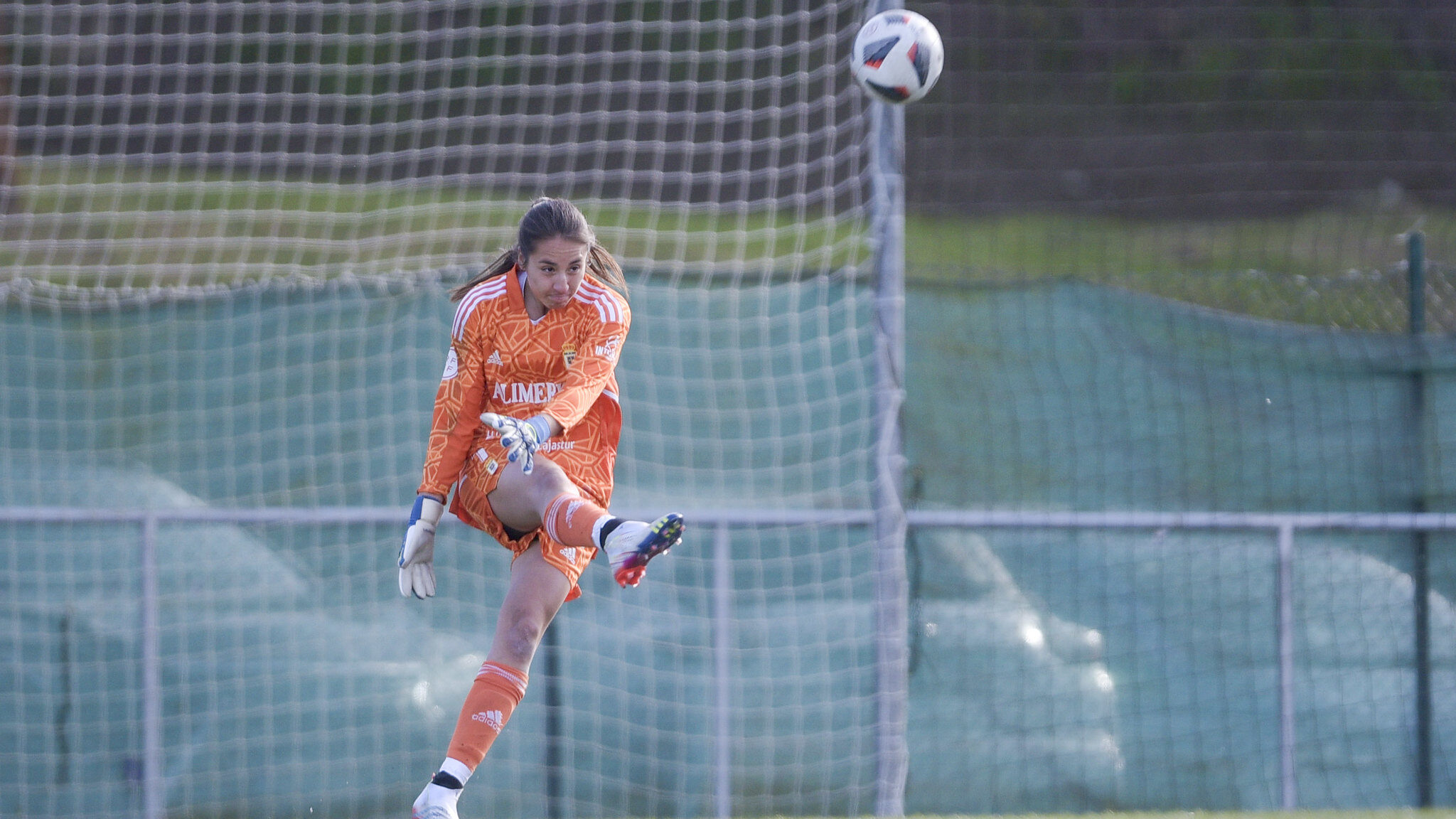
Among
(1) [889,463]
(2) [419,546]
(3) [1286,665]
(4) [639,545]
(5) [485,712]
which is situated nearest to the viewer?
(4) [639,545]

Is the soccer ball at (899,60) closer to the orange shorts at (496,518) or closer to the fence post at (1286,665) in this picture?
the orange shorts at (496,518)

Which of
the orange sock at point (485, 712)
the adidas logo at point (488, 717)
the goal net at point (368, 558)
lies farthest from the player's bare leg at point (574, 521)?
the goal net at point (368, 558)

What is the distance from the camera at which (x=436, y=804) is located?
369 centimetres

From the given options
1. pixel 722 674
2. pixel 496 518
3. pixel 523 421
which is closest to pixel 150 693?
pixel 722 674

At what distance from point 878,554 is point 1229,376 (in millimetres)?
1974

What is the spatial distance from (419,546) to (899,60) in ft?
7.70

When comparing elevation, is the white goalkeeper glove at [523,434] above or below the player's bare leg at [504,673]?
above

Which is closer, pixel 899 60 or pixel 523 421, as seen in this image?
pixel 523 421

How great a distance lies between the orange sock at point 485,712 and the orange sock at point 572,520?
1.46 ft

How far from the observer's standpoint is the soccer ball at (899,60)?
4883mm

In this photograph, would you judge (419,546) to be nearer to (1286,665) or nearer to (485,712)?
(485,712)

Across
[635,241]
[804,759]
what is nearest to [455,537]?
[804,759]

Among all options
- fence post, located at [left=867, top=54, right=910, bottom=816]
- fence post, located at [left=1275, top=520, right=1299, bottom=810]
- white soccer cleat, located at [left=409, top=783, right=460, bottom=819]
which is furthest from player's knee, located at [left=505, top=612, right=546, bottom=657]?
fence post, located at [left=1275, top=520, right=1299, bottom=810]

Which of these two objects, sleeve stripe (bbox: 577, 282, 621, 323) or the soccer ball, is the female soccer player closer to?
sleeve stripe (bbox: 577, 282, 621, 323)
